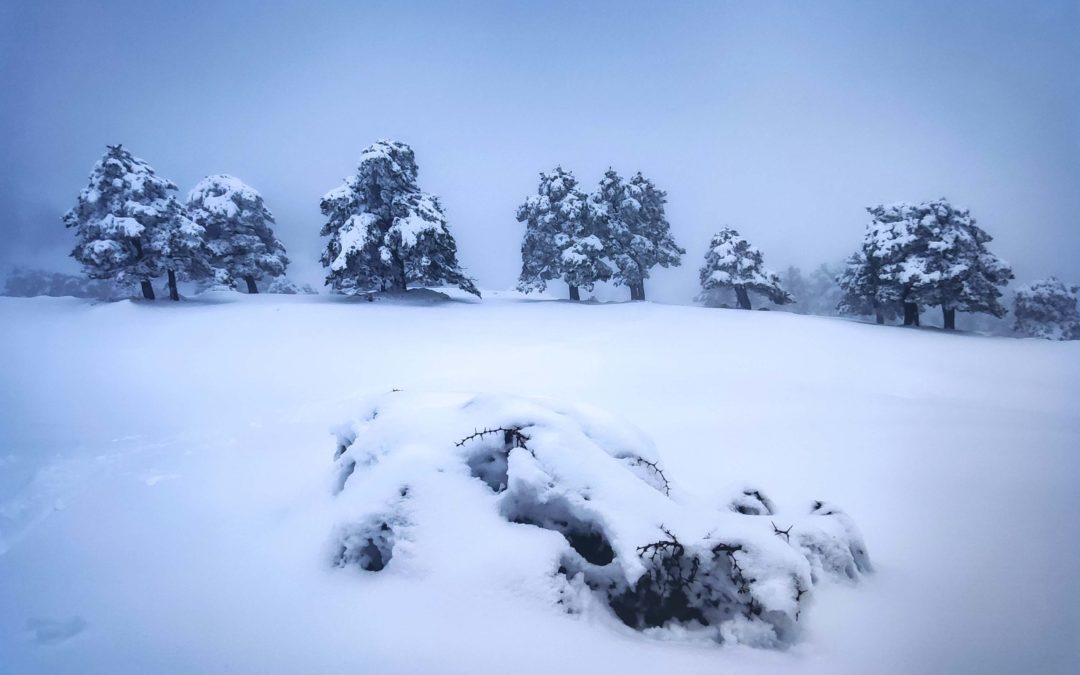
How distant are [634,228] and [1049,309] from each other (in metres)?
30.8

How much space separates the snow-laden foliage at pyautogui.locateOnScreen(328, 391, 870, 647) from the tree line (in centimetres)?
1544

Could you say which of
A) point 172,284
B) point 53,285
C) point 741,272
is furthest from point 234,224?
point 741,272

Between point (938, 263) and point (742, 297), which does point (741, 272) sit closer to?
point (742, 297)

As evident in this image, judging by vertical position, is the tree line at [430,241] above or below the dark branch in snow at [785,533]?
above

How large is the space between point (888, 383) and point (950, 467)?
16.4 feet

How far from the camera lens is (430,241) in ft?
59.8

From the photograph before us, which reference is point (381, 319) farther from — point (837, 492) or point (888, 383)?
point (888, 383)

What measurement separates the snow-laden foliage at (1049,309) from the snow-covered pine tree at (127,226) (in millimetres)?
51791

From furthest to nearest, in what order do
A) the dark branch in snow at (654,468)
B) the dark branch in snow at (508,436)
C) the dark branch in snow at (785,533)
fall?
the dark branch in snow at (654,468)
the dark branch in snow at (508,436)
the dark branch in snow at (785,533)

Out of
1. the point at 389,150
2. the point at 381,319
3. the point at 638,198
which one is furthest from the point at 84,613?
the point at 638,198

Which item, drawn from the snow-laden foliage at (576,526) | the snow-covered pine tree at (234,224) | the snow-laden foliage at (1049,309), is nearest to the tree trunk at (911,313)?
the snow-laden foliage at (1049,309)

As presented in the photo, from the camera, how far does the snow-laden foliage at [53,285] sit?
76.6ft

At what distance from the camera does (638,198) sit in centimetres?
2836

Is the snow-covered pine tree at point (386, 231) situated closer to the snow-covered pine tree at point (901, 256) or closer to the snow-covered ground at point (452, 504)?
the snow-covered ground at point (452, 504)
